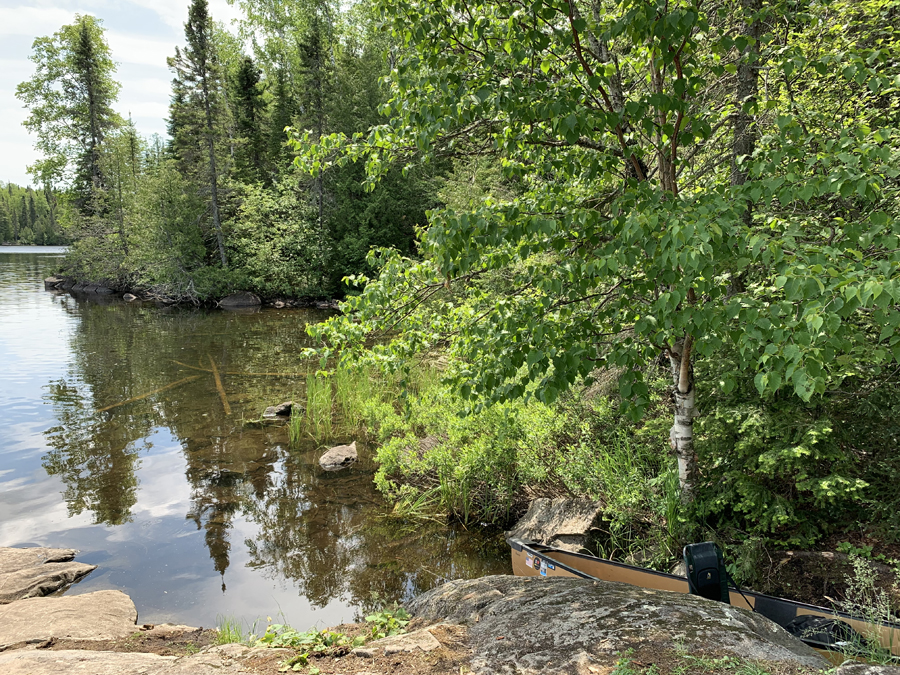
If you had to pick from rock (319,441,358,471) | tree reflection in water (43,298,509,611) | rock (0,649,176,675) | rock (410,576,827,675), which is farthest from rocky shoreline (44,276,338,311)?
rock (410,576,827,675)

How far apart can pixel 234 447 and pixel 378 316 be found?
6.50 meters

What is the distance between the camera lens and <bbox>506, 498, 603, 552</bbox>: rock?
5.25 m

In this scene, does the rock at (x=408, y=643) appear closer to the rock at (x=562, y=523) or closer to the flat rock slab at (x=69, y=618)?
the rock at (x=562, y=523)

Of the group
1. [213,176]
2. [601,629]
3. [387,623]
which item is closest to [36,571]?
[387,623]

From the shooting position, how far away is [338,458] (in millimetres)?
8562

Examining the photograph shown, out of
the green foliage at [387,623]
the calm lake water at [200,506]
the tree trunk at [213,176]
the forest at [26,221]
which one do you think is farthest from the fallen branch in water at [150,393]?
the forest at [26,221]

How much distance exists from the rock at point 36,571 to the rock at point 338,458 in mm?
3283

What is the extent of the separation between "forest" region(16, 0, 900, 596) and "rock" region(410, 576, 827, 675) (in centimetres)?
114

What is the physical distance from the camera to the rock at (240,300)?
28.8 meters

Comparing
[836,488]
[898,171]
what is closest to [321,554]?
[836,488]

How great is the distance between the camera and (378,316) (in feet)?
13.8

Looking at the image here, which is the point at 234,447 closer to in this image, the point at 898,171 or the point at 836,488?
the point at 836,488

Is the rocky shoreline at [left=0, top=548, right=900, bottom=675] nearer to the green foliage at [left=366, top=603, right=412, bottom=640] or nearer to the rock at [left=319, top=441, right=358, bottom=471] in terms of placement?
the green foliage at [left=366, top=603, right=412, bottom=640]

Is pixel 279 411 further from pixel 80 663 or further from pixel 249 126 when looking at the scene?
pixel 249 126
